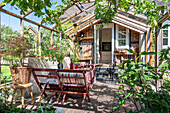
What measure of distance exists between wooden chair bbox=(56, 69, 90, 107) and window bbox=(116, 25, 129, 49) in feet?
18.1

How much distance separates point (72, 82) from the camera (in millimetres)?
2584

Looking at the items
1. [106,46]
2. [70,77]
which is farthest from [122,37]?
[70,77]

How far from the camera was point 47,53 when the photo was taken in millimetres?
3475

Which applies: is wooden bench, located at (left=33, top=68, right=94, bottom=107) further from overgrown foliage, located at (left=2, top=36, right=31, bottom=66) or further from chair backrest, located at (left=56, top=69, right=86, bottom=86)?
overgrown foliage, located at (left=2, top=36, right=31, bottom=66)

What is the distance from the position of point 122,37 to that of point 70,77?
20.0 ft

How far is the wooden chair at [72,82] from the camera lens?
7.84 ft

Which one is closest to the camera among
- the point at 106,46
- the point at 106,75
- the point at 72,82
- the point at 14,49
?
the point at 14,49

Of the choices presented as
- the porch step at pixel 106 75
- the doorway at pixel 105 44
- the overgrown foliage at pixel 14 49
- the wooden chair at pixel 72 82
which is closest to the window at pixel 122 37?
the porch step at pixel 106 75

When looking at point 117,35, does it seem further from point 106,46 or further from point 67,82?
point 67,82

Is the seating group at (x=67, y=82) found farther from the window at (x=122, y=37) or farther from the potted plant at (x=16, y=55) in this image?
the window at (x=122, y=37)

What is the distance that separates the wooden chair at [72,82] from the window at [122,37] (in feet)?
18.1

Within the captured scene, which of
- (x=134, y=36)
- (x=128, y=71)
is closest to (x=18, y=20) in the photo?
(x=128, y=71)

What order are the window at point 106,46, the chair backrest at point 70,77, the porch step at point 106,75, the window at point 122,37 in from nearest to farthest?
1. the chair backrest at point 70,77
2. the porch step at point 106,75
3. the window at point 122,37
4. the window at point 106,46

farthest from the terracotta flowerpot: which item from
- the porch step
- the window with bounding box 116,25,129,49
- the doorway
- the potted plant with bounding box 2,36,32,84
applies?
the doorway
